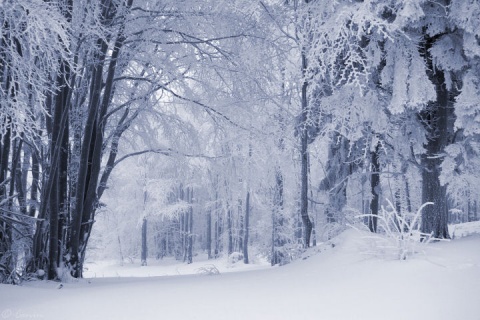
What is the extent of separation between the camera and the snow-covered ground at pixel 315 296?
225cm

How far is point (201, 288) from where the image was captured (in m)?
3.20

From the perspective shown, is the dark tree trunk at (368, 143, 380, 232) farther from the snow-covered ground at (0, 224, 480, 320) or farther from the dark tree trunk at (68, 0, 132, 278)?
the dark tree trunk at (68, 0, 132, 278)

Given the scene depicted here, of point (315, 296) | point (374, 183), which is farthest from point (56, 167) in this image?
point (374, 183)

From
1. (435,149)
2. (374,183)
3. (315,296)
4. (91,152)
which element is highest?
(435,149)

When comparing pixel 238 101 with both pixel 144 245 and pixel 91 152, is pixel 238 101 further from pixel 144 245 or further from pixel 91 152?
pixel 144 245

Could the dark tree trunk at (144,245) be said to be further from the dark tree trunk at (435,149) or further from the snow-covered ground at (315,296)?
the snow-covered ground at (315,296)

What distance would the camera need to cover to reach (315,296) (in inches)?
104

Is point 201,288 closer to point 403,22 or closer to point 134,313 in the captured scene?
point 134,313

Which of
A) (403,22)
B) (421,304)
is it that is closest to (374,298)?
(421,304)

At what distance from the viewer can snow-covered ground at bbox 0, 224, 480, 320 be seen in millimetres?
2246

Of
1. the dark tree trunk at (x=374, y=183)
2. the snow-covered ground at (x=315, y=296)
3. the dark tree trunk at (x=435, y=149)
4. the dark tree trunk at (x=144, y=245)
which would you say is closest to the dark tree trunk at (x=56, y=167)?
the snow-covered ground at (x=315, y=296)

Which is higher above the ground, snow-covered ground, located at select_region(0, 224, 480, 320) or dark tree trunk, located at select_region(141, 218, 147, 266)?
snow-covered ground, located at select_region(0, 224, 480, 320)

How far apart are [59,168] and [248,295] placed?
3.50 metres

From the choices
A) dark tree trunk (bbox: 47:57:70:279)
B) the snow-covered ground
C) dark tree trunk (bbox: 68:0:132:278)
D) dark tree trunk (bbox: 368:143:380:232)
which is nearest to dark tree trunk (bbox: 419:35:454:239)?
dark tree trunk (bbox: 368:143:380:232)
